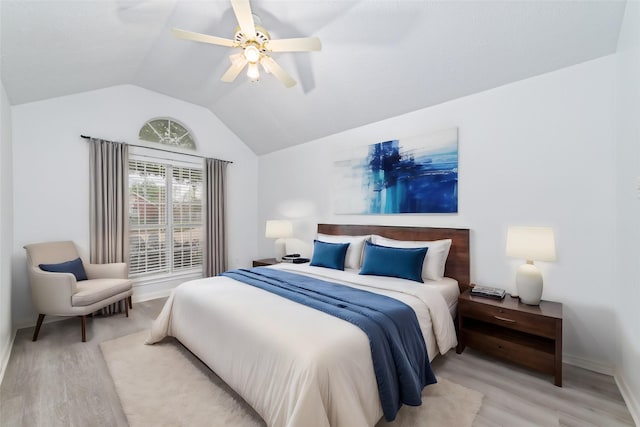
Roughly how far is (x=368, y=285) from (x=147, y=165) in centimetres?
371

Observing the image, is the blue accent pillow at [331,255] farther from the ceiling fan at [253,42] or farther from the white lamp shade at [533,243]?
the ceiling fan at [253,42]

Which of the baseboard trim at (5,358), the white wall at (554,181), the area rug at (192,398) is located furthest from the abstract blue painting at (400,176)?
the baseboard trim at (5,358)

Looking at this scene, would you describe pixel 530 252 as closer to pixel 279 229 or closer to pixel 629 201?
pixel 629 201

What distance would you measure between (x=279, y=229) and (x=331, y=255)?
137 cm

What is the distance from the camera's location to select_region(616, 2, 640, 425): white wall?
1705 mm

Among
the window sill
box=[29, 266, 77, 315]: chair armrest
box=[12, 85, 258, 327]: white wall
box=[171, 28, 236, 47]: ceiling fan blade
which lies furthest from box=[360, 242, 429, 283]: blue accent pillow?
box=[12, 85, 258, 327]: white wall

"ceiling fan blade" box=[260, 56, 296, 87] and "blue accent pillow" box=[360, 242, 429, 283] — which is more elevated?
"ceiling fan blade" box=[260, 56, 296, 87]

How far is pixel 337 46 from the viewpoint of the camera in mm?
2766

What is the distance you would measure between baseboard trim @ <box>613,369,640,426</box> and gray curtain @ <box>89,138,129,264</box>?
16.8 ft

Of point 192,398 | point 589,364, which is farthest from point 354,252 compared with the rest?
point 589,364

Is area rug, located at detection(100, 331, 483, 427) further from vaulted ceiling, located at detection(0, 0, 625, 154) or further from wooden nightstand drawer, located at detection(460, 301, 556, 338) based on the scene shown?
vaulted ceiling, located at detection(0, 0, 625, 154)

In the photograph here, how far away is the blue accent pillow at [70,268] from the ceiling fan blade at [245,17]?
315 cm

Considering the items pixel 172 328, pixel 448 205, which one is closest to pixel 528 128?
pixel 448 205

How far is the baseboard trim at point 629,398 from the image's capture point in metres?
1.68
